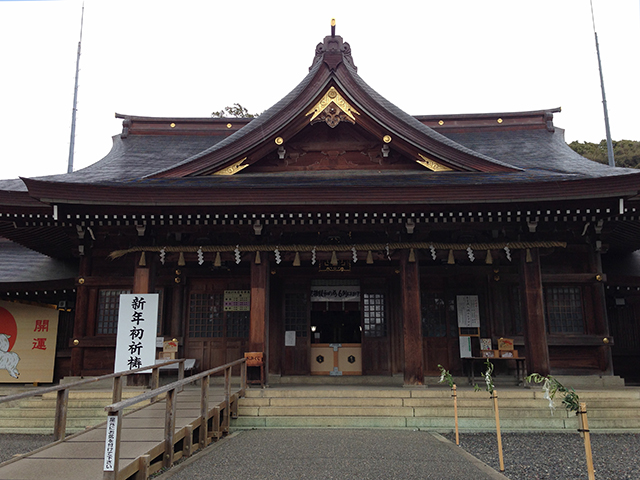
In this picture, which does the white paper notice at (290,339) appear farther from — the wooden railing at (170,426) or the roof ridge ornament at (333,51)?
the roof ridge ornament at (333,51)

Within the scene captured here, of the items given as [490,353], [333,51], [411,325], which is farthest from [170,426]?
[333,51]

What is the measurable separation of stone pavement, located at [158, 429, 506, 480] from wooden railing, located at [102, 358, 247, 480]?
0.21 metres

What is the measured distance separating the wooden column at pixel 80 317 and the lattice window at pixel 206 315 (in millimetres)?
2442

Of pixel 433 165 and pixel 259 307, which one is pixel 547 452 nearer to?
pixel 259 307

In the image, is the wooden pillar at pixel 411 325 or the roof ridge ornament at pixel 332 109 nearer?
the wooden pillar at pixel 411 325

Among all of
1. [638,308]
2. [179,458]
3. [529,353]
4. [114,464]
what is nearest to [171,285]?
[179,458]

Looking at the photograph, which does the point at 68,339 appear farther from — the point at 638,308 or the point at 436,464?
the point at 638,308

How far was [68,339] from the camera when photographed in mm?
11836

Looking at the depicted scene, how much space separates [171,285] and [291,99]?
18.0ft

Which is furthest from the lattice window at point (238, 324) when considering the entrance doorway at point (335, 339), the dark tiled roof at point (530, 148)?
the dark tiled roof at point (530, 148)

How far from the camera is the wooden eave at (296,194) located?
28.2 feet

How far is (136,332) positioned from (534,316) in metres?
8.16

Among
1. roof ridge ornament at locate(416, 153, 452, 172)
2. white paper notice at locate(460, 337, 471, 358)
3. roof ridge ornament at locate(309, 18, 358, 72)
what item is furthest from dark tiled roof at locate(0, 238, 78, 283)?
white paper notice at locate(460, 337, 471, 358)

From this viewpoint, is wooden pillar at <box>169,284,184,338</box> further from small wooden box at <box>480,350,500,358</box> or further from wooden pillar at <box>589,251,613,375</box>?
wooden pillar at <box>589,251,613,375</box>
